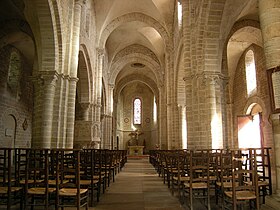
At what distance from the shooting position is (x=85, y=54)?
16125mm

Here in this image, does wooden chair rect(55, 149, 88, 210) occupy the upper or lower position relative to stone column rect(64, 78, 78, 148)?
lower

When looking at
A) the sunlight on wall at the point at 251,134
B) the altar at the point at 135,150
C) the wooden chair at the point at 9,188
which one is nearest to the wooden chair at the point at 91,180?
the wooden chair at the point at 9,188

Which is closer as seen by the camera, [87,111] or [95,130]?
[95,130]

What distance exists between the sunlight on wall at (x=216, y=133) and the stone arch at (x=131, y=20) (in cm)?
1121

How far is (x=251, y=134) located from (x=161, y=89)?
11260 millimetres

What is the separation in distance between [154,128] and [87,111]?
65.5ft

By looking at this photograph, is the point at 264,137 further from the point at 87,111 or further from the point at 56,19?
the point at 56,19

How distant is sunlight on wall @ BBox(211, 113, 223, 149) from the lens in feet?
32.5

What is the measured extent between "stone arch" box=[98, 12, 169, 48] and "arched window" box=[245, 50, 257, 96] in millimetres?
6224

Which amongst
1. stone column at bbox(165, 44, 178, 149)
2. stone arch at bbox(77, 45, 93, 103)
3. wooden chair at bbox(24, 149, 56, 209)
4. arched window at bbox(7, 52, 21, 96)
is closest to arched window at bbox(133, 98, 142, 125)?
stone column at bbox(165, 44, 178, 149)

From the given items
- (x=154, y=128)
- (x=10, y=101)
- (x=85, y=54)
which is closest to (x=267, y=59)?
(x=85, y=54)

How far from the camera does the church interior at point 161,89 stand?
196 inches

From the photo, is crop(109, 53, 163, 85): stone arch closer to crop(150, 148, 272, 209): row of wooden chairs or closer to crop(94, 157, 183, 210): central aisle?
crop(150, 148, 272, 209): row of wooden chairs

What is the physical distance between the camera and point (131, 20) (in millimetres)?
A: 20625
